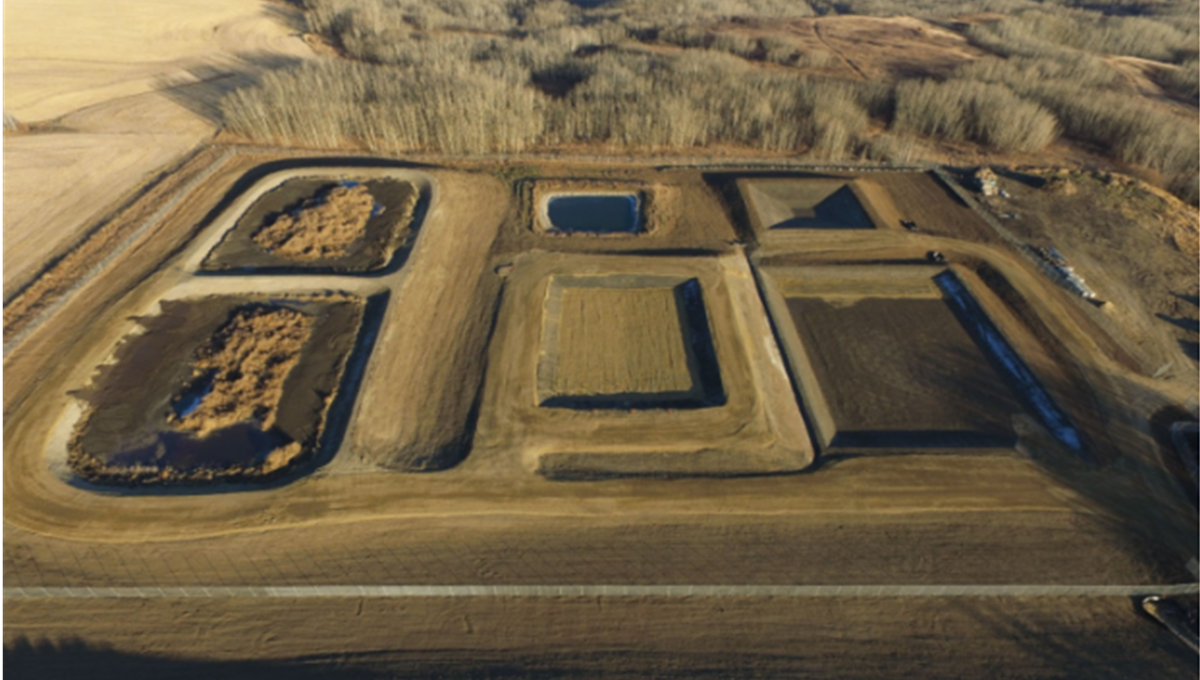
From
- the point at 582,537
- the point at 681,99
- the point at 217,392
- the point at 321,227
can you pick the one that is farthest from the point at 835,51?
the point at 217,392

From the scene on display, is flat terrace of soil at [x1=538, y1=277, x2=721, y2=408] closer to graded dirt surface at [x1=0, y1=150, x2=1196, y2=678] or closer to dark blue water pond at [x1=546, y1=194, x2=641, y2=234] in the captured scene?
graded dirt surface at [x1=0, y1=150, x2=1196, y2=678]

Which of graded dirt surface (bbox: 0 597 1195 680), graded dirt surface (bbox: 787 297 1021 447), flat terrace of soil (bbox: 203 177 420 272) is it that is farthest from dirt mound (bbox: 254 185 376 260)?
graded dirt surface (bbox: 787 297 1021 447)

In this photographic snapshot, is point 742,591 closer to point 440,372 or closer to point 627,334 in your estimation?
point 627,334

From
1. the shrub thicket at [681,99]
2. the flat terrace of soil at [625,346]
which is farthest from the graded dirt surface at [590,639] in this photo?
the shrub thicket at [681,99]

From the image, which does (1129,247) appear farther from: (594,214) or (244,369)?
(244,369)

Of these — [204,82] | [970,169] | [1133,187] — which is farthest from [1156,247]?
[204,82]
